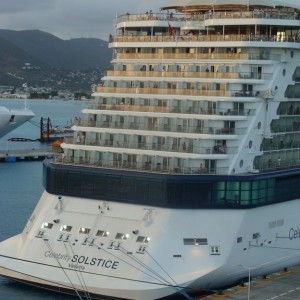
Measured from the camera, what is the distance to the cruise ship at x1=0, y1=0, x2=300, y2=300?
32.1 m

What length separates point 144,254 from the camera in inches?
1251

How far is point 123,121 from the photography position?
116 feet

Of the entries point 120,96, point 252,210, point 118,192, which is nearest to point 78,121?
point 120,96

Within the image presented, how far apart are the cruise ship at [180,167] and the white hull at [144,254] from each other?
0.14 feet

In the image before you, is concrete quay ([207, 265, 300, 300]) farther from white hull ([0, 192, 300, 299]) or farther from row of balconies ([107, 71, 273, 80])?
row of balconies ([107, 71, 273, 80])

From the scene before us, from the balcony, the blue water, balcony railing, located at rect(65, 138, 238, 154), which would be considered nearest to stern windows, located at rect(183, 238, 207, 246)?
the balcony

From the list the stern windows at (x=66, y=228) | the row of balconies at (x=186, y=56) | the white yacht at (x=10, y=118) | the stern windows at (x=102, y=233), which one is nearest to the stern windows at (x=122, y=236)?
the stern windows at (x=102, y=233)

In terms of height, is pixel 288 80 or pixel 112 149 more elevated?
pixel 288 80

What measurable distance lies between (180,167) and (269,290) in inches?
183

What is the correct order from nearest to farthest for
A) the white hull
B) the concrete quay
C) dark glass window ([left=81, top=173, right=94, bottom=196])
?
the concrete quay < the white hull < dark glass window ([left=81, top=173, right=94, bottom=196])

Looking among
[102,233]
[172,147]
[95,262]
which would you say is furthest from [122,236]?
[172,147]

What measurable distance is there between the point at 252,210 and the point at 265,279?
2.21 meters

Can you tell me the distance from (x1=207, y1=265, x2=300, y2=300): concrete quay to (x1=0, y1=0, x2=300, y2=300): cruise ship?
562 millimetres

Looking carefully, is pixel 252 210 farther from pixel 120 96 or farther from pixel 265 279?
pixel 120 96
